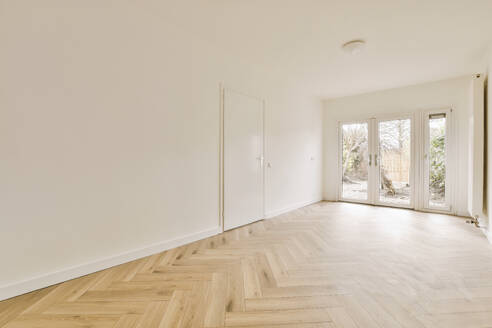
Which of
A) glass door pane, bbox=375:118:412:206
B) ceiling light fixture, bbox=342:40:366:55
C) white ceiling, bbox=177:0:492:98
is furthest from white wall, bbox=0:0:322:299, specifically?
glass door pane, bbox=375:118:412:206

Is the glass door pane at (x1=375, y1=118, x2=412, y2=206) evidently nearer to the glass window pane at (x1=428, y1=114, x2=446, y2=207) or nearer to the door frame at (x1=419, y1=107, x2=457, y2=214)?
the door frame at (x1=419, y1=107, x2=457, y2=214)

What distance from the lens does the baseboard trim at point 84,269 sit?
159cm

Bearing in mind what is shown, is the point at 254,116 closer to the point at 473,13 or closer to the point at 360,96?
the point at 473,13

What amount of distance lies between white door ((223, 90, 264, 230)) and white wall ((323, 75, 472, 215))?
98.4 inches

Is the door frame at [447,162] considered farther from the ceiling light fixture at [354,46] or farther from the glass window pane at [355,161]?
the ceiling light fixture at [354,46]

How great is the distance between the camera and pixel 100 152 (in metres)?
1.98

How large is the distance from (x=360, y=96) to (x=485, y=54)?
82.3 inches

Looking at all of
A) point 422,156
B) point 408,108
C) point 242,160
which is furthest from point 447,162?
point 242,160

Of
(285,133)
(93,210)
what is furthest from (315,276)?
(285,133)

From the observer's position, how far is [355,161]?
5.19 metres

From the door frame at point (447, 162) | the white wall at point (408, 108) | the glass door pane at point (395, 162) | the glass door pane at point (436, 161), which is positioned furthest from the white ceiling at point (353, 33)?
the glass door pane at point (395, 162)

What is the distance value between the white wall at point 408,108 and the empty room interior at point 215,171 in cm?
4

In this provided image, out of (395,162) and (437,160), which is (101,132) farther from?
(437,160)

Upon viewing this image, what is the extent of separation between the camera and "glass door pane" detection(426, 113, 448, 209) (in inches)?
166
